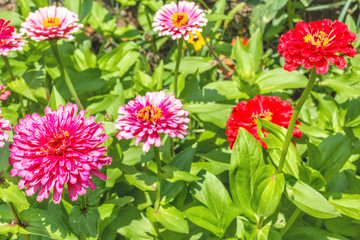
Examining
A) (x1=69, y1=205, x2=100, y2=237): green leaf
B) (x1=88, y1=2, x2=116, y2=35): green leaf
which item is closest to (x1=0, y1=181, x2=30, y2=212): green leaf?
(x1=69, y1=205, x2=100, y2=237): green leaf

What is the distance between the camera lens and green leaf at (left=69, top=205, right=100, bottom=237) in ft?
3.81

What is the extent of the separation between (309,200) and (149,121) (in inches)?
23.9

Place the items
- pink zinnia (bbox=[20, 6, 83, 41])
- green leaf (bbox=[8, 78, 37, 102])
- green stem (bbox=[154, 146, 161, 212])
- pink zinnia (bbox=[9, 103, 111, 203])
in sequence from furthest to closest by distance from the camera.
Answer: green leaf (bbox=[8, 78, 37, 102]), pink zinnia (bbox=[20, 6, 83, 41]), green stem (bbox=[154, 146, 161, 212]), pink zinnia (bbox=[9, 103, 111, 203])

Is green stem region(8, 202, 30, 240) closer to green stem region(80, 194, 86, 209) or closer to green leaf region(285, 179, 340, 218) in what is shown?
green stem region(80, 194, 86, 209)

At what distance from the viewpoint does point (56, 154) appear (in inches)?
39.8

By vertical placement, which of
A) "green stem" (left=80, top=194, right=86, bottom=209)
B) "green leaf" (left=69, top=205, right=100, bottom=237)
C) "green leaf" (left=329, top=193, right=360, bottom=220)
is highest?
"green stem" (left=80, top=194, right=86, bottom=209)

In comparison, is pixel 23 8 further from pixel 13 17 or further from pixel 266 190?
pixel 266 190

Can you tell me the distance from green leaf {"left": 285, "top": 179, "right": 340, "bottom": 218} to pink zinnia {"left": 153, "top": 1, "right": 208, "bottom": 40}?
2.38 feet

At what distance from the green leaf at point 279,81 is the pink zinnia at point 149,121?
855 millimetres

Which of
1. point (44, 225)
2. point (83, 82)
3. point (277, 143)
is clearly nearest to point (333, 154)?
point (277, 143)

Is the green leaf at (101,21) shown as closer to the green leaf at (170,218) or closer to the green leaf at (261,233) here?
the green leaf at (170,218)

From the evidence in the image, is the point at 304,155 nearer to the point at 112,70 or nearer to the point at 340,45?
the point at 340,45

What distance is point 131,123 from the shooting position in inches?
45.1

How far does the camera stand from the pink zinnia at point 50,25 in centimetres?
148
